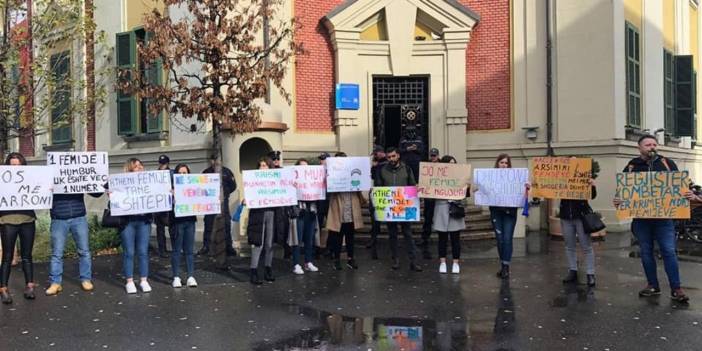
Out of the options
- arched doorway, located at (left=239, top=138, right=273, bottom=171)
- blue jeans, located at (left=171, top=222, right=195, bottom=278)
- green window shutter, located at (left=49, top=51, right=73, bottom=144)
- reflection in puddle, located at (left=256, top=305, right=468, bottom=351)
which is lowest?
reflection in puddle, located at (left=256, top=305, right=468, bottom=351)

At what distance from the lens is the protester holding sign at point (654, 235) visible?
7210mm

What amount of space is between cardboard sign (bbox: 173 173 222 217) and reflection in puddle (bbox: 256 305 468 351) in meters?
2.78

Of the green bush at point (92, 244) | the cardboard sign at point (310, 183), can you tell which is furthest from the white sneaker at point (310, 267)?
the green bush at point (92, 244)

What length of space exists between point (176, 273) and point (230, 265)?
169 centimetres

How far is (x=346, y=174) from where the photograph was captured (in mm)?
9625

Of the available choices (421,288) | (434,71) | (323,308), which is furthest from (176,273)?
(434,71)

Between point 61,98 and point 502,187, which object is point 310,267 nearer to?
point 502,187

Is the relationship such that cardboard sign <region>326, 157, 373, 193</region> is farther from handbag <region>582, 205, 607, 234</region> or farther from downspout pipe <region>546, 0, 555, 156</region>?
downspout pipe <region>546, 0, 555, 156</region>

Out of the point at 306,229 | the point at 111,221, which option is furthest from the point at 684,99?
the point at 111,221

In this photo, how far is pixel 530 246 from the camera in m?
12.2

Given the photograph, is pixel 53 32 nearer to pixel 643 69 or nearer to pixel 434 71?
pixel 434 71

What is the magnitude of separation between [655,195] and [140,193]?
6.60m

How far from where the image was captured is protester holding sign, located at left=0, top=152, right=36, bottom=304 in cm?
754

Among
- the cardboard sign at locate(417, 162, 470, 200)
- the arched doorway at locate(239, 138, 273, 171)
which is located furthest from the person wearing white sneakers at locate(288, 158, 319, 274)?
the arched doorway at locate(239, 138, 273, 171)
